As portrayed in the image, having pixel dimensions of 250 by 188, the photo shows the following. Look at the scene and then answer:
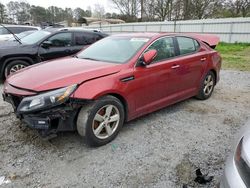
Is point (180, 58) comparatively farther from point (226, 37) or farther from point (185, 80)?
point (226, 37)

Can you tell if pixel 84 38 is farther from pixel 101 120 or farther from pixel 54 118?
pixel 54 118

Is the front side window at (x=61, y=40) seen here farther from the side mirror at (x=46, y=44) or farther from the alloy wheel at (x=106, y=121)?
the alloy wheel at (x=106, y=121)

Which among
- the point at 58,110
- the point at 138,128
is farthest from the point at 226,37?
the point at 58,110

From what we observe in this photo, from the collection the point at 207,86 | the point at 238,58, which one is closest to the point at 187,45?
the point at 207,86

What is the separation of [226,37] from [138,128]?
15.6 meters

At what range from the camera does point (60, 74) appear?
3287mm

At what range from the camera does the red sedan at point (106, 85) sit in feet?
9.75

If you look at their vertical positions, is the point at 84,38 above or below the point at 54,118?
above

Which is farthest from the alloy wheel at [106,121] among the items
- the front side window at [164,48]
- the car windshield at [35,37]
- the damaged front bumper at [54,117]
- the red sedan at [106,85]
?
the car windshield at [35,37]

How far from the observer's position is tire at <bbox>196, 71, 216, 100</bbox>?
519 centimetres

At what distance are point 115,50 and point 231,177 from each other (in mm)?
2829

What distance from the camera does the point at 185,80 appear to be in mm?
4590

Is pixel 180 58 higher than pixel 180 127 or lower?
higher

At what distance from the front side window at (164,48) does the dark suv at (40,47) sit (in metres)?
4.01
